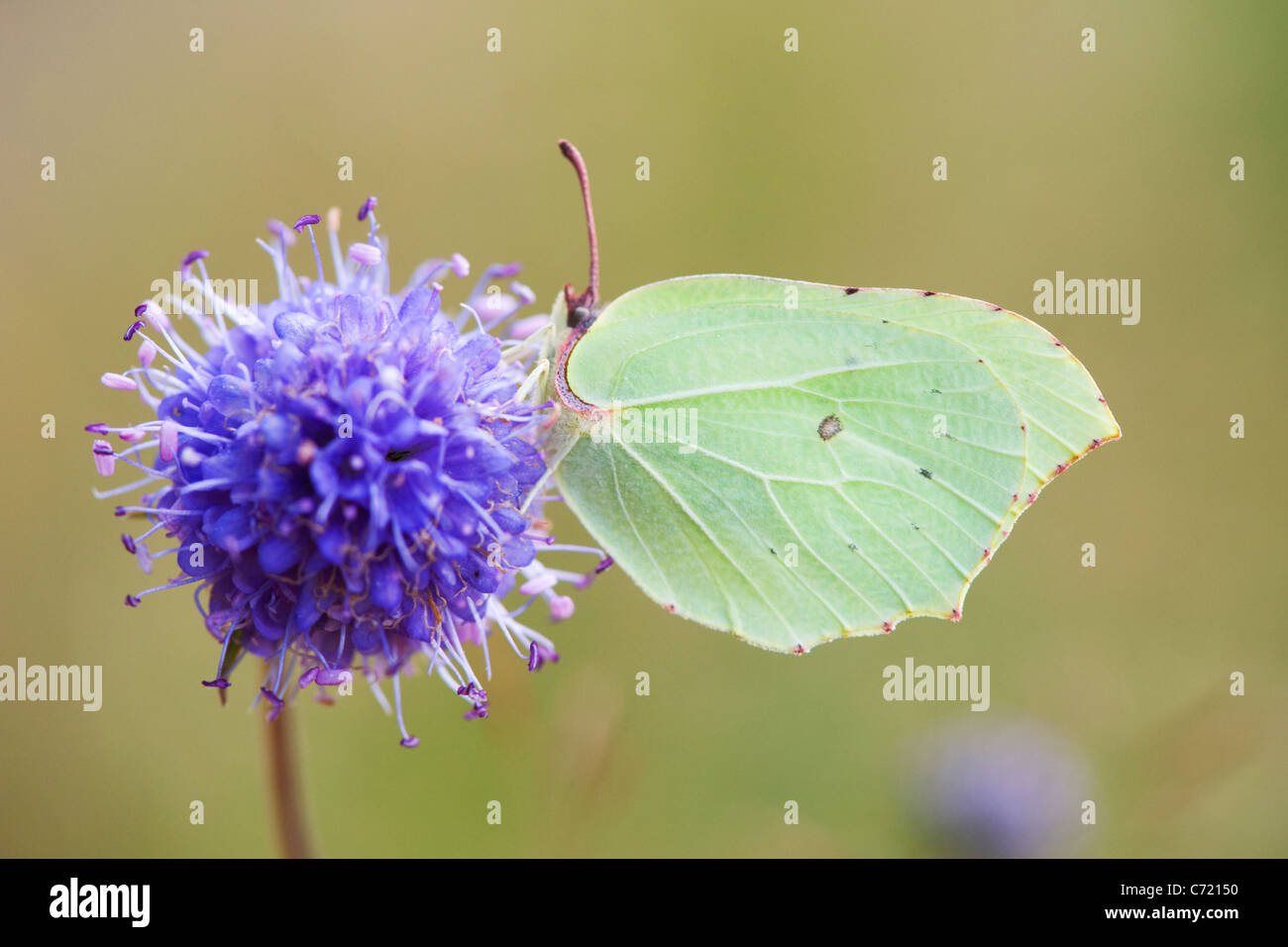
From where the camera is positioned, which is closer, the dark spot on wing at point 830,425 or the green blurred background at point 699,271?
the dark spot on wing at point 830,425

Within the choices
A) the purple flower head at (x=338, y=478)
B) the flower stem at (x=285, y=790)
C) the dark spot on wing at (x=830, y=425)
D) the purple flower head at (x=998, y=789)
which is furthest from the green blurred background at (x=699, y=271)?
the dark spot on wing at (x=830, y=425)

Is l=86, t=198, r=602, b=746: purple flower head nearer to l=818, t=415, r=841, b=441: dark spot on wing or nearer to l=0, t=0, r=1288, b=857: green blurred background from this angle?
l=818, t=415, r=841, b=441: dark spot on wing

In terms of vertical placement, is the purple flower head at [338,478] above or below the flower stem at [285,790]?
above

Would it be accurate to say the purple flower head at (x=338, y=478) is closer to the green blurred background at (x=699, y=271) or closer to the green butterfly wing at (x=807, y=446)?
the green butterfly wing at (x=807, y=446)

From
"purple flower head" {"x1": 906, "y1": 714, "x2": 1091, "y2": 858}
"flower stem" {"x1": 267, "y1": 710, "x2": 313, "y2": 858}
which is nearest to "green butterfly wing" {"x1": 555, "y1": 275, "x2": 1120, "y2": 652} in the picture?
"flower stem" {"x1": 267, "y1": 710, "x2": 313, "y2": 858}

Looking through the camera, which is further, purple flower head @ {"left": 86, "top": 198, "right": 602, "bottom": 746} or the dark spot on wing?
the dark spot on wing
